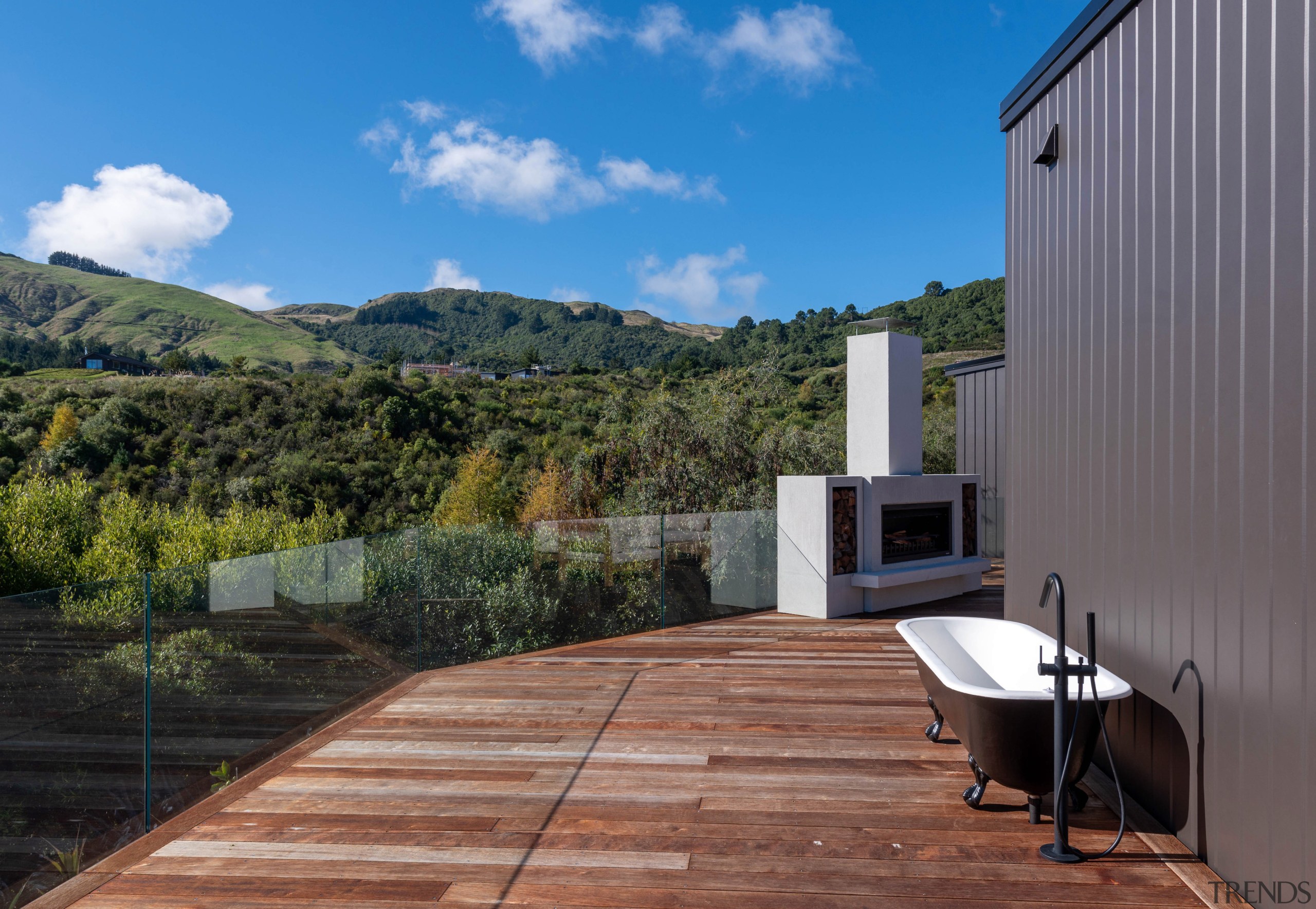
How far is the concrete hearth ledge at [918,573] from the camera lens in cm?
662

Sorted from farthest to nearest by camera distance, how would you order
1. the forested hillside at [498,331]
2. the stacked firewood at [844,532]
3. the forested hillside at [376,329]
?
1. the forested hillside at [498,331]
2. the forested hillside at [376,329]
3. the stacked firewood at [844,532]

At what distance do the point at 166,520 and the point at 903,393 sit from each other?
9879 mm

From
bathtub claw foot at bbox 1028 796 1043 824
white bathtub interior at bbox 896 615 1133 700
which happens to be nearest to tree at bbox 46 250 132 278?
white bathtub interior at bbox 896 615 1133 700

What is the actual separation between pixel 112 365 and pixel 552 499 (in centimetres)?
3256

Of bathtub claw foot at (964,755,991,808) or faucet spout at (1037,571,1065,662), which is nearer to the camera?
faucet spout at (1037,571,1065,662)

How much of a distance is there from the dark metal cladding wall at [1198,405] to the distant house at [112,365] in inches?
1527

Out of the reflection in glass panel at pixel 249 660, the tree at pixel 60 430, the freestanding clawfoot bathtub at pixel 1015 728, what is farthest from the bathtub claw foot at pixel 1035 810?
the tree at pixel 60 430

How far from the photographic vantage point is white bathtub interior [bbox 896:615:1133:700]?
3.37m

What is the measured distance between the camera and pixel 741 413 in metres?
12.0

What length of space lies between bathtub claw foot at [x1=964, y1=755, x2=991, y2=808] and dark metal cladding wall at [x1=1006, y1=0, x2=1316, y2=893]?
2.06ft

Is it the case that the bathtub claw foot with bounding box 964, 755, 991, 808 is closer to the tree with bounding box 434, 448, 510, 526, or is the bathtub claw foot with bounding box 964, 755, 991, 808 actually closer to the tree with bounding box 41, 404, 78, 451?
the tree with bounding box 434, 448, 510, 526

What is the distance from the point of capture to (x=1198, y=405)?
7.73 ft

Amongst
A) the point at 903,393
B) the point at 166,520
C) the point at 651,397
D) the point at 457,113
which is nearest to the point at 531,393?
the point at 457,113

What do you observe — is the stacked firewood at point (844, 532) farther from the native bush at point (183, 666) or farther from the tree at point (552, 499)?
the tree at point (552, 499)
